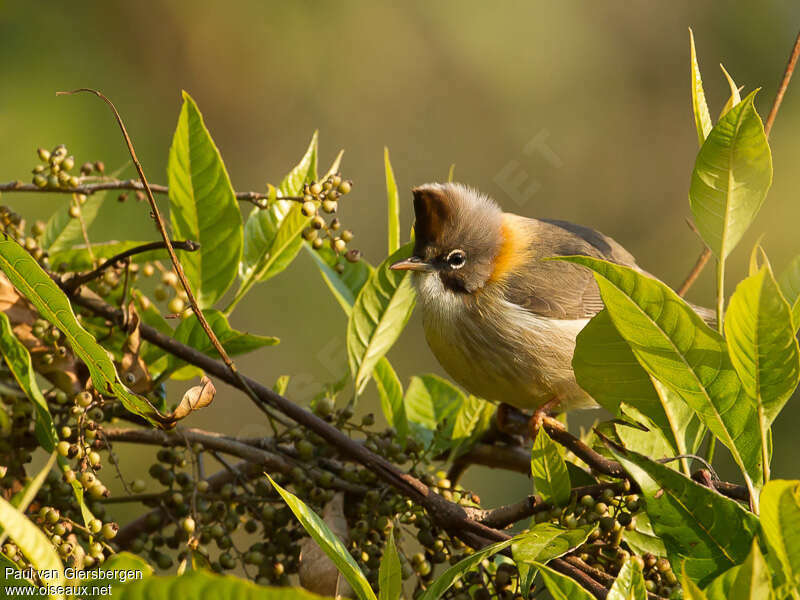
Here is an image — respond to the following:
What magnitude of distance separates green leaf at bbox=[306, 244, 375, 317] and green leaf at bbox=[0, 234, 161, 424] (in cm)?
86

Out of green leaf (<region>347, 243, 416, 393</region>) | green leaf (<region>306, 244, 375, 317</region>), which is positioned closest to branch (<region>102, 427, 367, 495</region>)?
green leaf (<region>347, 243, 416, 393</region>)

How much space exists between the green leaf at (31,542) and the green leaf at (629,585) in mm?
786

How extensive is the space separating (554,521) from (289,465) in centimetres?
63

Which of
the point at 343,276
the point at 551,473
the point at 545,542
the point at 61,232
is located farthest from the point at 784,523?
the point at 61,232

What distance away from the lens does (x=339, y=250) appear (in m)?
2.11

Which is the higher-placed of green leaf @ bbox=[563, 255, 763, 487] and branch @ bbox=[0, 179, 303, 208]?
branch @ bbox=[0, 179, 303, 208]

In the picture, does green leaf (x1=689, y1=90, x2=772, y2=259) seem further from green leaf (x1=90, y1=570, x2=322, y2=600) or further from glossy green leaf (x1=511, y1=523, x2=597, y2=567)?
green leaf (x1=90, y1=570, x2=322, y2=600)

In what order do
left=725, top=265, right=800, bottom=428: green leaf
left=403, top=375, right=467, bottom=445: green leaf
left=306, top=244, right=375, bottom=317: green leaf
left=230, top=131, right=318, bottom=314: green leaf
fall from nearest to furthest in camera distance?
left=725, top=265, right=800, bottom=428: green leaf < left=230, top=131, right=318, bottom=314: green leaf < left=306, top=244, right=375, bottom=317: green leaf < left=403, top=375, right=467, bottom=445: green leaf

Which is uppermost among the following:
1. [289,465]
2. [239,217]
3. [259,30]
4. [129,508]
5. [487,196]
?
[259,30]

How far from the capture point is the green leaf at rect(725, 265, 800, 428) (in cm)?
124

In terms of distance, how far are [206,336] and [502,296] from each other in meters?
1.37

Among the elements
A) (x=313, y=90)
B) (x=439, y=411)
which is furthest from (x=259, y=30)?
(x=439, y=411)

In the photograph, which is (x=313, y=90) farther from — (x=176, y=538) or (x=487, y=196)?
(x=176, y=538)

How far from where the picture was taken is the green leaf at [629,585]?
1281 mm
